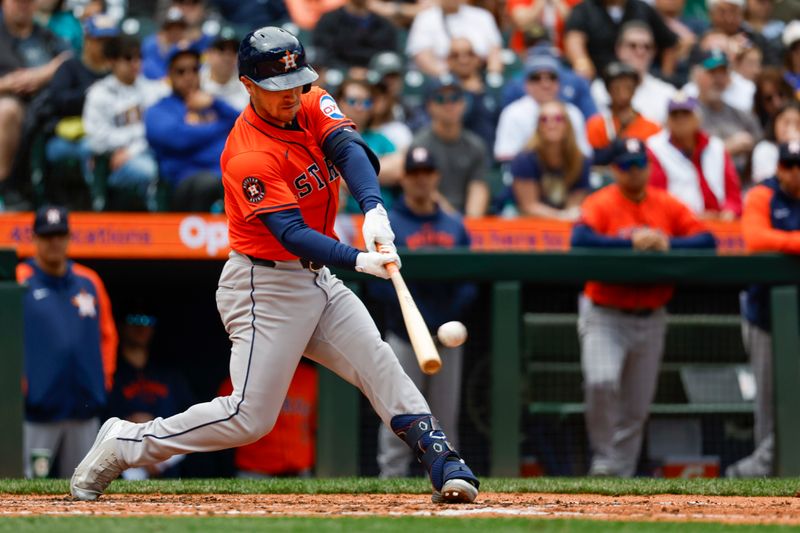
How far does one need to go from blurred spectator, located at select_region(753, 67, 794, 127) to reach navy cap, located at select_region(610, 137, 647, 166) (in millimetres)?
2665

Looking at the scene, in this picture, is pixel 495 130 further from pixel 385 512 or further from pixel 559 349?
pixel 385 512

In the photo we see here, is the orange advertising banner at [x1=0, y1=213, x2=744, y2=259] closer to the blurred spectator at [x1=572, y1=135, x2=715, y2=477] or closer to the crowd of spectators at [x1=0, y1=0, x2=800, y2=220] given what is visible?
the blurred spectator at [x1=572, y1=135, x2=715, y2=477]

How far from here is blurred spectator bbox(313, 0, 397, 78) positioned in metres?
10.1

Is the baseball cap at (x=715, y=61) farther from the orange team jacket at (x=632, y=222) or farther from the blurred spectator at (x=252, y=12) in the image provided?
the blurred spectator at (x=252, y=12)

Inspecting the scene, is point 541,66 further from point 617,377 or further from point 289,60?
point 289,60

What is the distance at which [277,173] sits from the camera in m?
4.46

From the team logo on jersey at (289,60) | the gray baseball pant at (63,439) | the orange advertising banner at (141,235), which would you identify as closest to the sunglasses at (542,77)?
the orange advertising banner at (141,235)

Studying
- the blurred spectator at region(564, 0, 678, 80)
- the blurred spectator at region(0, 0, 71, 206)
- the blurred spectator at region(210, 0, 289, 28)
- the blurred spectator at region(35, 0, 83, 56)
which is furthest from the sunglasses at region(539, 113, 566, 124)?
the blurred spectator at region(35, 0, 83, 56)

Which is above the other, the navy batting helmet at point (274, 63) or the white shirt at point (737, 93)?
the navy batting helmet at point (274, 63)

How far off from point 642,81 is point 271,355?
6241 millimetres

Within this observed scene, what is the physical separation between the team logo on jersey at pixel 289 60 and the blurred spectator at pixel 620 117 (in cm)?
507

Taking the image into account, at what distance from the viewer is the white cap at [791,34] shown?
1058 cm

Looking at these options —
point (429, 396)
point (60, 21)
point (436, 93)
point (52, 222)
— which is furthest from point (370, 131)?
point (60, 21)

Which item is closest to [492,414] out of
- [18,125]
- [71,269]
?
[71,269]
